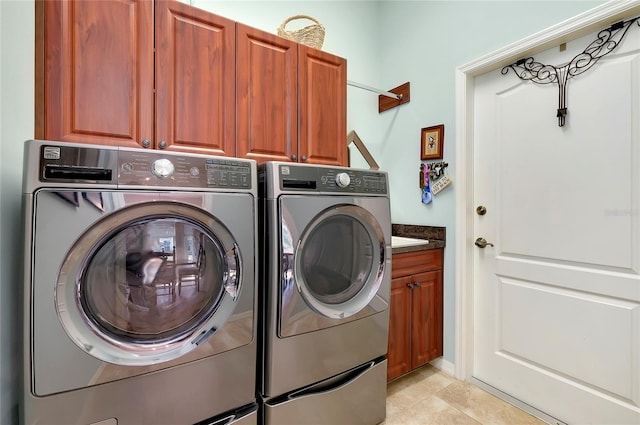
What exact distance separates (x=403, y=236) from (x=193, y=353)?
1760 mm

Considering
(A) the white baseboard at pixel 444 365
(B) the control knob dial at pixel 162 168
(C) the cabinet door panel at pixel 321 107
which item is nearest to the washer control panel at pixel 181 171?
(B) the control knob dial at pixel 162 168

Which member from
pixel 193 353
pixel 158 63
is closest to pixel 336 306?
pixel 193 353

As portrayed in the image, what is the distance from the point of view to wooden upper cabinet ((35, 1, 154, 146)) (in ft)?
3.42

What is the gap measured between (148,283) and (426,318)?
1692 millimetres

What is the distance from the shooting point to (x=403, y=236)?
2312 millimetres

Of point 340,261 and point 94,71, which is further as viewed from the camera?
point 340,261

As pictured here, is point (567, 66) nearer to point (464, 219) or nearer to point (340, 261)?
point (464, 219)

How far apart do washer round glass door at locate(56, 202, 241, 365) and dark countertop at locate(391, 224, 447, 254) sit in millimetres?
1117

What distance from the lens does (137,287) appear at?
909mm

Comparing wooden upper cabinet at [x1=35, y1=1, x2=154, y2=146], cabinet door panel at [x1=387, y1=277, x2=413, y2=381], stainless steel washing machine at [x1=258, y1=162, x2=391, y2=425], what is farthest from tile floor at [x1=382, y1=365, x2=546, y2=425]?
wooden upper cabinet at [x1=35, y1=1, x2=154, y2=146]

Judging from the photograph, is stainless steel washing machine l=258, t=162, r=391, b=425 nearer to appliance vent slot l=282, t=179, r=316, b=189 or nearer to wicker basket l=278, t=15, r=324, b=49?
appliance vent slot l=282, t=179, r=316, b=189

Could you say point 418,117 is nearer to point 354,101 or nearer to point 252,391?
point 354,101

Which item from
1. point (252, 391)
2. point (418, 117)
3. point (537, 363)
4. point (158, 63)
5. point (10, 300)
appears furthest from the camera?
point (418, 117)

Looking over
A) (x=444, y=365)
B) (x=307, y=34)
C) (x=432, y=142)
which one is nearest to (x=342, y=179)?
(x=307, y=34)
